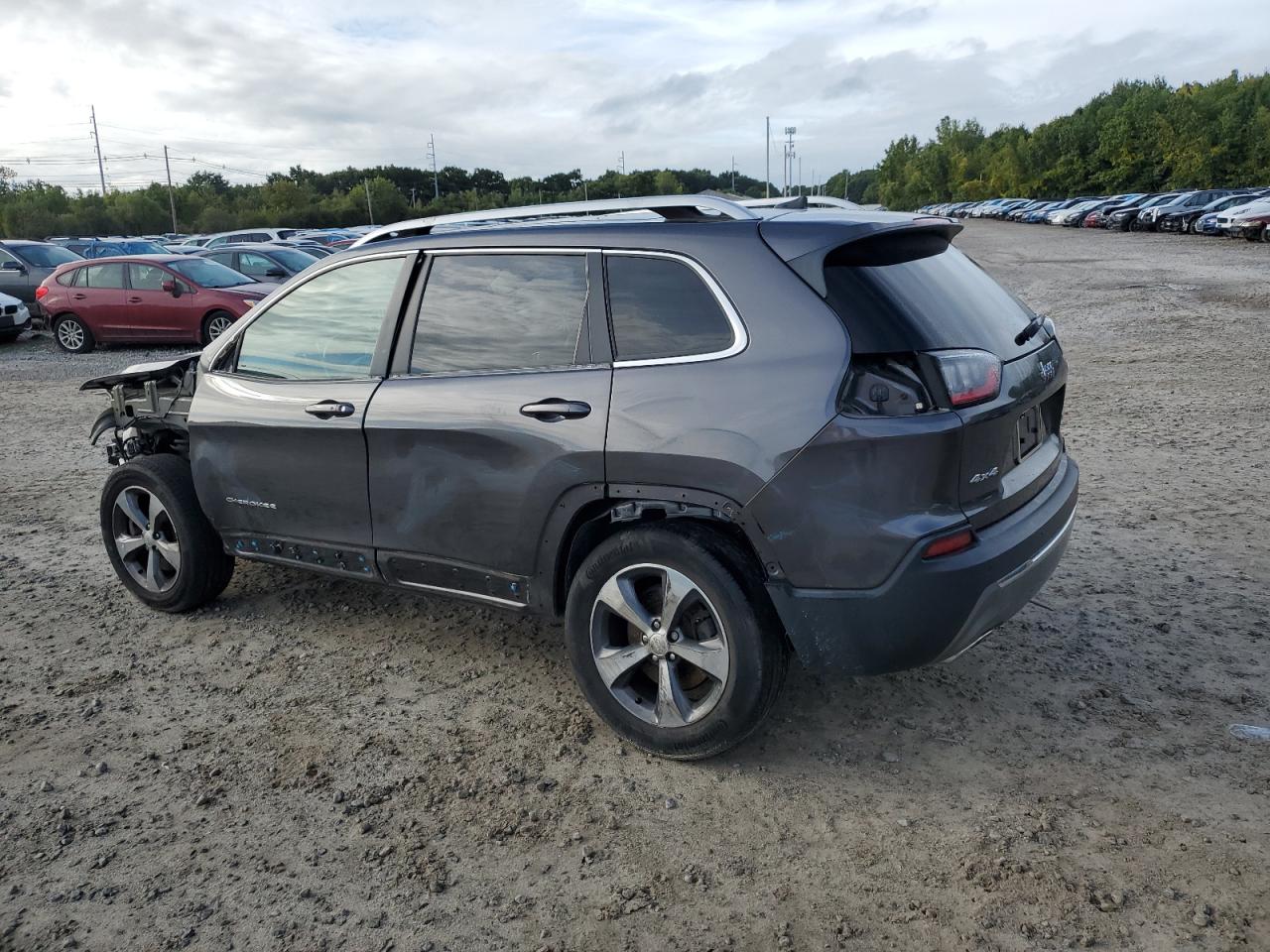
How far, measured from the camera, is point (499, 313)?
154 inches

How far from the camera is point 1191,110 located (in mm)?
73875

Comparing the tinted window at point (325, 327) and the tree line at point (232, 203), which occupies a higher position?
the tree line at point (232, 203)

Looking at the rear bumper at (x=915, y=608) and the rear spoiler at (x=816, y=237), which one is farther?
the rear spoiler at (x=816, y=237)

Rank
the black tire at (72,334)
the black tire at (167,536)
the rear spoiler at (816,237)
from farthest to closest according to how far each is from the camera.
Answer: the black tire at (72,334) → the black tire at (167,536) → the rear spoiler at (816,237)

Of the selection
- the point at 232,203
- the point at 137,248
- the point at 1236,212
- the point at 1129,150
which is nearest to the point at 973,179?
the point at 1129,150

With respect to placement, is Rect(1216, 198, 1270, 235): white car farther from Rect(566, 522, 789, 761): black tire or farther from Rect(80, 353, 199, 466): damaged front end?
Rect(566, 522, 789, 761): black tire

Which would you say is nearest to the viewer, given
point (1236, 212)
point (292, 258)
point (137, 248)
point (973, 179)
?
point (292, 258)

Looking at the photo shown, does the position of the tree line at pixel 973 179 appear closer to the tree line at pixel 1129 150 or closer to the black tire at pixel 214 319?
the tree line at pixel 1129 150

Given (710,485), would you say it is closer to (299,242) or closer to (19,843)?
(19,843)

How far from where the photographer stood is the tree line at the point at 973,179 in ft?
230

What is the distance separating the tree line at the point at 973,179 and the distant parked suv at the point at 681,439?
60.9 metres

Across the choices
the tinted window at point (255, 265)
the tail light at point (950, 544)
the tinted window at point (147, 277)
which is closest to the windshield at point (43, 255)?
the tinted window at point (255, 265)

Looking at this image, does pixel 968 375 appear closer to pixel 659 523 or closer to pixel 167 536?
pixel 659 523

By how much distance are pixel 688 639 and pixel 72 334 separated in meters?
16.3
